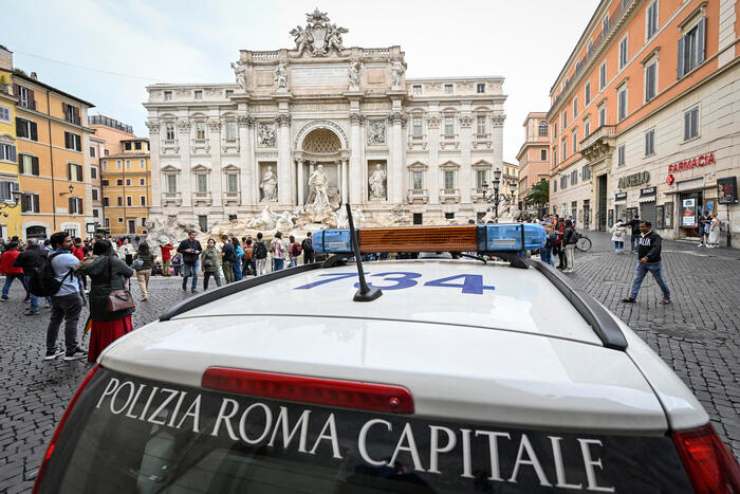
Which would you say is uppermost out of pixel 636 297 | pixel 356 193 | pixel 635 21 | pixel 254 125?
pixel 635 21

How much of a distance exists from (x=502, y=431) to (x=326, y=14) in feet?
139

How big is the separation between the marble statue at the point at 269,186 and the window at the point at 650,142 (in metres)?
28.2

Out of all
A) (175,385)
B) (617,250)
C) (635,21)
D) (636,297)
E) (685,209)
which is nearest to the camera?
(175,385)

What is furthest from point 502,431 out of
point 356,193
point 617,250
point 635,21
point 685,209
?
point 356,193

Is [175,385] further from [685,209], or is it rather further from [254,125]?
[254,125]

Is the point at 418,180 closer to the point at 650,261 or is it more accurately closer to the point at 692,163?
the point at 692,163

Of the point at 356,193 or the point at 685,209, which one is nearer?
the point at 685,209

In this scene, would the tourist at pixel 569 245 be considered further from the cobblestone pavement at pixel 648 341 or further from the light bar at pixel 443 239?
the light bar at pixel 443 239

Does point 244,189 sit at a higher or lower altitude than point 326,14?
lower

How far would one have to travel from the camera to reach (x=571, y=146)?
36031mm

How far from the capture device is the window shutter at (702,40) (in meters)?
16.9

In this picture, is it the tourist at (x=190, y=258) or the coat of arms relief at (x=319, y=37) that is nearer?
the tourist at (x=190, y=258)

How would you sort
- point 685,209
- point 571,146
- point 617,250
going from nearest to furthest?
1. point 617,250
2. point 685,209
3. point 571,146

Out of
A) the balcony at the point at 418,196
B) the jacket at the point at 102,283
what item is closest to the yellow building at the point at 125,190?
the balcony at the point at 418,196
